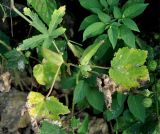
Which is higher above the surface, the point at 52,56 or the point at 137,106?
the point at 52,56

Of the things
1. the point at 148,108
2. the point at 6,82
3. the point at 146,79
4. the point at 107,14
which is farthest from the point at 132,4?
the point at 6,82

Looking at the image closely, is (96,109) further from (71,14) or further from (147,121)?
(71,14)

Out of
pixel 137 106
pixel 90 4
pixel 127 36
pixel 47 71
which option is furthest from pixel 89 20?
pixel 137 106

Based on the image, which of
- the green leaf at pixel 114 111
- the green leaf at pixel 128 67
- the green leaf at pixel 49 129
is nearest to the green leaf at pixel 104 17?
the green leaf at pixel 128 67

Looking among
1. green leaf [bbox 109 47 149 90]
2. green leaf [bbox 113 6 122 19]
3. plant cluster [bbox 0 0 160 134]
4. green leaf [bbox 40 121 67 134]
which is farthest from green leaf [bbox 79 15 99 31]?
green leaf [bbox 40 121 67 134]

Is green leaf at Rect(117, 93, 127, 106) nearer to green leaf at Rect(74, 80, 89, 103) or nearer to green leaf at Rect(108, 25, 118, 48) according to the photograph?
green leaf at Rect(74, 80, 89, 103)

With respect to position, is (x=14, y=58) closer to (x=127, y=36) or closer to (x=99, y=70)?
Answer: (x=99, y=70)
